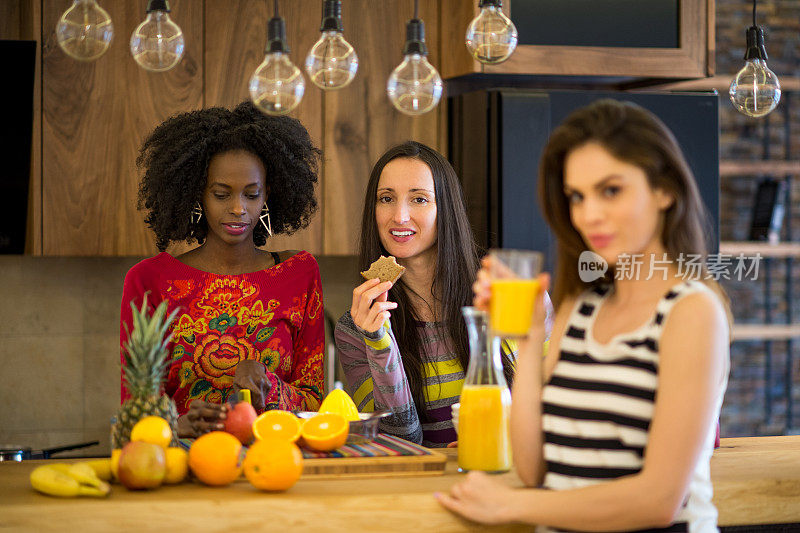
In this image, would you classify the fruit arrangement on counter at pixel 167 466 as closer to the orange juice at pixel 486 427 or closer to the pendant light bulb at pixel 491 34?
the orange juice at pixel 486 427

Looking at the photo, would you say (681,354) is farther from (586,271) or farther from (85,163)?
(85,163)

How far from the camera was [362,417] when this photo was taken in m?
2.07

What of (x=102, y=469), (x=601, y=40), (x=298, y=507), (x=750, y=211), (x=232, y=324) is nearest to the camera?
(x=298, y=507)

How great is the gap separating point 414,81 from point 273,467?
82 centimetres

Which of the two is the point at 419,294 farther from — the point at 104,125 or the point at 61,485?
the point at 104,125

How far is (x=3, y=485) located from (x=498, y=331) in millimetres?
986

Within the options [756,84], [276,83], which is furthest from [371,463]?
[756,84]

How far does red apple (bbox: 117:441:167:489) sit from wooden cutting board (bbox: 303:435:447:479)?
0.29m

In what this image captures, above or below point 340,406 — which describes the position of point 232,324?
above

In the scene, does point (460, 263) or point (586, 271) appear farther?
point (460, 263)

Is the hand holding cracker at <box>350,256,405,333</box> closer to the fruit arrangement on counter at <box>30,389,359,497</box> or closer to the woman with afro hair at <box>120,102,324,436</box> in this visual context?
the woman with afro hair at <box>120,102,324,436</box>

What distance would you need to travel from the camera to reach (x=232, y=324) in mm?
2572

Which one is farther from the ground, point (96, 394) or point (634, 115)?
point (634, 115)

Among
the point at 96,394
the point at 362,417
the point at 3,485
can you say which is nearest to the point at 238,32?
the point at 96,394
